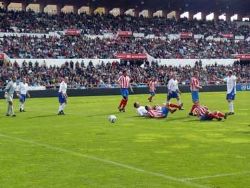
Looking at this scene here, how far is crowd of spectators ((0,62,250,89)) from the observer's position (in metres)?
49.0

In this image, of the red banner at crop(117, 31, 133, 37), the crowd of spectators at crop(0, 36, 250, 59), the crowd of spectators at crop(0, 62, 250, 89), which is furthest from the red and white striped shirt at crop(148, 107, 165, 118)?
the red banner at crop(117, 31, 133, 37)

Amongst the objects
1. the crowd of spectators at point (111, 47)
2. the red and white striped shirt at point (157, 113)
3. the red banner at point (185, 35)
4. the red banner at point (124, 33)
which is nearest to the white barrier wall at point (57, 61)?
the crowd of spectators at point (111, 47)

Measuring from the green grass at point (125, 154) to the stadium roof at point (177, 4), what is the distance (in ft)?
178

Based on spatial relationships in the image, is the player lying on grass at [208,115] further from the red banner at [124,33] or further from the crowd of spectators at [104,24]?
the red banner at [124,33]

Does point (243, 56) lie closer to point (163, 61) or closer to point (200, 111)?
point (163, 61)

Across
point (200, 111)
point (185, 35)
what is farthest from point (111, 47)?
point (200, 111)

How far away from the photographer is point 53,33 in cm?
5941

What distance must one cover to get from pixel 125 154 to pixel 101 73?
138ft

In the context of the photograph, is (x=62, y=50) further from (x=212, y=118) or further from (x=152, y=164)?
(x=152, y=164)

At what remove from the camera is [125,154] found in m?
12.3

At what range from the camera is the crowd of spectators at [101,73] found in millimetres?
49000

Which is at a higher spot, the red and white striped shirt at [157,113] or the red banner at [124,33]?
the red banner at [124,33]

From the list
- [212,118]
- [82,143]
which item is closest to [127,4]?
[212,118]

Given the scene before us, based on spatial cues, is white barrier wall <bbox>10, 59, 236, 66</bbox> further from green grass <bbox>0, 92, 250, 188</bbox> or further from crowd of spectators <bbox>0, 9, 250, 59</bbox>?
green grass <bbox>0, 92, 250, 188</bbox>
